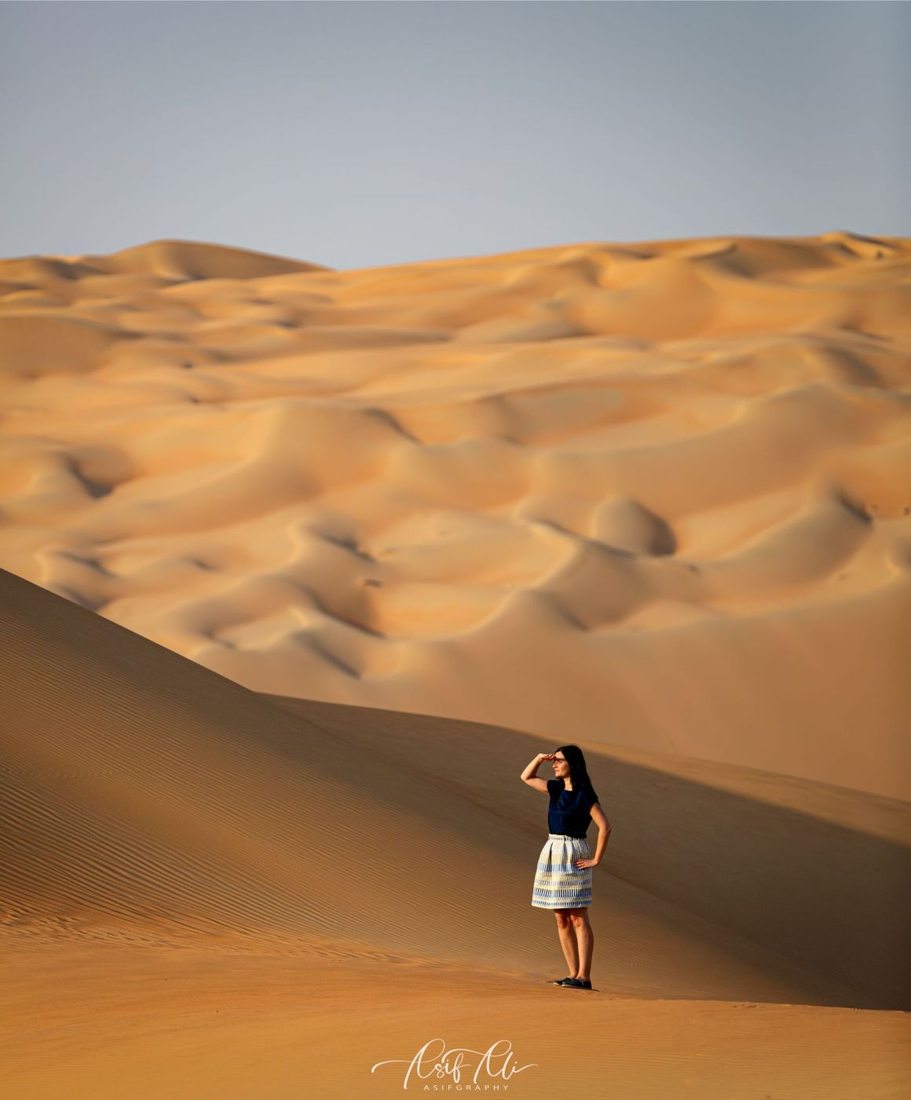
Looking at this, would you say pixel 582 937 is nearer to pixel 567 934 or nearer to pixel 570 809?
pixel 567 934

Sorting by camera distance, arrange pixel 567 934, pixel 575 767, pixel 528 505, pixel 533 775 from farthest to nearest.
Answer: pixel 528 505 < pixel 533 775 < pixel 567 934 < pixel 575 767

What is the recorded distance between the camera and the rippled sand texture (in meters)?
26.4

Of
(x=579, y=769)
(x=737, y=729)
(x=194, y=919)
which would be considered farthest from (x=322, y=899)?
(x=737, y=729)

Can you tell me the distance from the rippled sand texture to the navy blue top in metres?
12.4

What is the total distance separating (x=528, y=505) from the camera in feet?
112

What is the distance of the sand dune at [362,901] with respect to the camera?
587 cm

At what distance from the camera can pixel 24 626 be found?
1408 centimetres

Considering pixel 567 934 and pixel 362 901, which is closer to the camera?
pixel 567 934

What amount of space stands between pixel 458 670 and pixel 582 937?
18866mm

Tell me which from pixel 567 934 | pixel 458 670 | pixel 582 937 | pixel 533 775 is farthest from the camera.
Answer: pixel 458 670

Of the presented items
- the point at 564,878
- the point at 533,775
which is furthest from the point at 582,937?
the point at 533,775

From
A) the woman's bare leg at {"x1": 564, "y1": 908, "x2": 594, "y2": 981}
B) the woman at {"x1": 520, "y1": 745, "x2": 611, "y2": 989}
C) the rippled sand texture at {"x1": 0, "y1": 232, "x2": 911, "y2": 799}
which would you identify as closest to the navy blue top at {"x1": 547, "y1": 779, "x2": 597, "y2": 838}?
the woman at {"x1": 520, "y1": 745, "x2": 611, "y2": 989}

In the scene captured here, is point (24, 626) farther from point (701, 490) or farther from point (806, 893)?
point (701, 490)

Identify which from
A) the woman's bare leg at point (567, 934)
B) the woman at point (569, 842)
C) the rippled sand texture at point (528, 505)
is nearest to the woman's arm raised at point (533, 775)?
the woman at point (569, 842)
